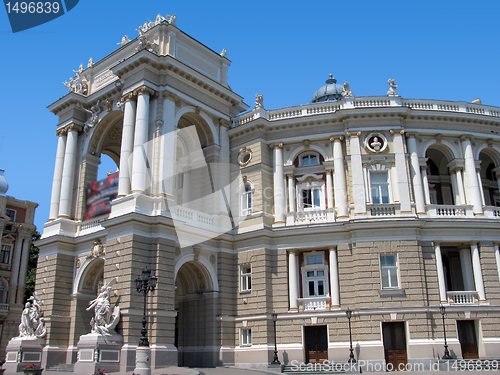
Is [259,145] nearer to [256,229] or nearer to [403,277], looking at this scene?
[256,229]

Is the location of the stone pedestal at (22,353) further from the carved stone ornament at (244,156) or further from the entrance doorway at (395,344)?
→ the entrance doorway at (395,344)

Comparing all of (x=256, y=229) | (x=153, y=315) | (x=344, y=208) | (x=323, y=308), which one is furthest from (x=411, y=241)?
(x=153, y=315)

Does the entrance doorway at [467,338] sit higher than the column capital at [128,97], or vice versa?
the column capital at [128,97]

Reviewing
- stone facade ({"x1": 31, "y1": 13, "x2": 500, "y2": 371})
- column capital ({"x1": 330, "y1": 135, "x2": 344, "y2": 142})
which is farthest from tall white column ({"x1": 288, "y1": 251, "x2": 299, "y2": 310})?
column capital ({"x1": 330, "y1": 135, "x2": 344, "y2": 142})

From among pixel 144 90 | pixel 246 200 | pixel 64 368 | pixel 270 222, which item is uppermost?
pixel 144 90

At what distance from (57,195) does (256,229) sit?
580 inches

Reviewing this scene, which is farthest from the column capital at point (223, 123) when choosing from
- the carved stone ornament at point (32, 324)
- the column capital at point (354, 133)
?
the carved stone ornament at point (32, 324)

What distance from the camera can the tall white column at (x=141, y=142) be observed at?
96.9 ft

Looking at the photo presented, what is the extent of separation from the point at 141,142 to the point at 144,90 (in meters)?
3.51

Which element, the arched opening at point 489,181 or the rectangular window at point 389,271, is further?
the arched opening at point 489,181

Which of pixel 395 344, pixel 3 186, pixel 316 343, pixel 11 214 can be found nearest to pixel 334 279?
pixel 316 343

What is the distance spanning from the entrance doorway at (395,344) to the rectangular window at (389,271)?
7.23 feet

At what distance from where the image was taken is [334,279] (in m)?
30.3

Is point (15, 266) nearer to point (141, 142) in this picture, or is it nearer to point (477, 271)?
point (141, 142)
